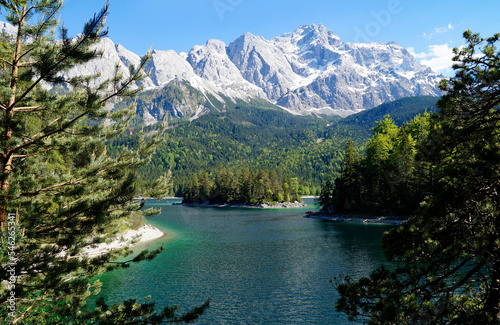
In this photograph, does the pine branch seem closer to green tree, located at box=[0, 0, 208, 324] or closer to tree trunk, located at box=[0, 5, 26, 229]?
green tree, located at box=[0, 0, 208, 324]

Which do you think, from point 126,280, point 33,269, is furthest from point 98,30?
point 126,280

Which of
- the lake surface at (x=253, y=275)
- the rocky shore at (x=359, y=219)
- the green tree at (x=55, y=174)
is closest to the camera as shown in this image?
the green tree at (x=55, y=174)

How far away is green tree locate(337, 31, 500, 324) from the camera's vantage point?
577 centimetres

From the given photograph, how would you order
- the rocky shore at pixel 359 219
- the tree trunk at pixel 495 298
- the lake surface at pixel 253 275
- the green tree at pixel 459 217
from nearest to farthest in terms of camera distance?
1. the tree trunk at pixel 495 298
2. the green tree at pixel 459 217
3. the lake surface at pixel 253 275
4. the rocky shore at pixel 359 219

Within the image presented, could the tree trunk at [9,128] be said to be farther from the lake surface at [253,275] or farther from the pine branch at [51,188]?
the lake surface at [253,275]

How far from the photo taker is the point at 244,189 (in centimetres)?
12400

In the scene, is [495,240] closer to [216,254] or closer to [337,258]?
[337,258]

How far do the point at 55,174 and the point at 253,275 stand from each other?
71.6ft

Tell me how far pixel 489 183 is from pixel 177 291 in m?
21.9

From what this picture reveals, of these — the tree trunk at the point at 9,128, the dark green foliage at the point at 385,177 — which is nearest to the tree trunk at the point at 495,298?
the tree trunk at the point at 9,128

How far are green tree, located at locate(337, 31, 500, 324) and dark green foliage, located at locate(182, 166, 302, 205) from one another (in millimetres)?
107415

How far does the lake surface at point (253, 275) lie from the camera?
19.0 m

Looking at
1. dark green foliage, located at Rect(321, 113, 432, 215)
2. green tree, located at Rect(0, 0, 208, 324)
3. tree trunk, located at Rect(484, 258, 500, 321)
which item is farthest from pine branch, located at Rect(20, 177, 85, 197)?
dark green foliage, located at Rect(321, 113, 432, 215)

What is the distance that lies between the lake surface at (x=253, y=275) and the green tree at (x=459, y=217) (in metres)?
12.5
